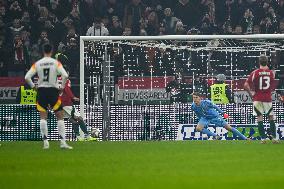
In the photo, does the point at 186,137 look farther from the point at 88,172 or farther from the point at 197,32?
the point at 88,172

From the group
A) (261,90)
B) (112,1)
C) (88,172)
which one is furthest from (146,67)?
(88,172)

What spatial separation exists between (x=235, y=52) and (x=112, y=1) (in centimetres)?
814

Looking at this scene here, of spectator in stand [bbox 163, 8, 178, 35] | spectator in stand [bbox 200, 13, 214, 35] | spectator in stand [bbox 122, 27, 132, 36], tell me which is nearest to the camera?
spectator in stand [bbox 122, 27, 132, 36]

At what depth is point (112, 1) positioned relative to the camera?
108 ft

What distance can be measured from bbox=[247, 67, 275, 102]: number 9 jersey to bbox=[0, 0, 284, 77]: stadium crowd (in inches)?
315

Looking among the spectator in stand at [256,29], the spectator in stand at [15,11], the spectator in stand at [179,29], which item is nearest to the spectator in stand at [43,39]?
the spectator in stand at [15,11]

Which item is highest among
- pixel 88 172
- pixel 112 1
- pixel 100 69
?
pixel 112 1

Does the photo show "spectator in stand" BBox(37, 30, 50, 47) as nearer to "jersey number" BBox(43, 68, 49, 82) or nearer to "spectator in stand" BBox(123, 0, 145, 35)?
"spectator in stand" BBox(123, 0, 145, 35)

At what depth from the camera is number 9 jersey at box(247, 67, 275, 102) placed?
72.7 ft

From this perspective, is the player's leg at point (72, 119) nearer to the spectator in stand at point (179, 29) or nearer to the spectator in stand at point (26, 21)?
the spectator in stand at point (179, 29)

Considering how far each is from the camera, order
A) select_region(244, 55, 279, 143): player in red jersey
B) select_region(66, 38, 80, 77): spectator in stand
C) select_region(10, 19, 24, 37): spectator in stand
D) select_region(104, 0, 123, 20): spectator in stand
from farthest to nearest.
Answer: select_region(104, 0, 123, 20): spectator in stand, select_region(10, 19, 24, 37): spectator in stand, select_region(66, 38, 80, 77): spectator in stand, select_region(244, 55, 279, 143): player in red jersey

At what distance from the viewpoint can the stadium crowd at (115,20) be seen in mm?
30781

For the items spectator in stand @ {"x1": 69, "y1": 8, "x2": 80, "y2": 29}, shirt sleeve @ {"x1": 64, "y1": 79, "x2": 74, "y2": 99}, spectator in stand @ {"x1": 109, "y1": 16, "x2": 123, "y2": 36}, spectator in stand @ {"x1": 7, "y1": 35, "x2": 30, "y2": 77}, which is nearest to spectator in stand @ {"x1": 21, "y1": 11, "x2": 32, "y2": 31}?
spectator in stand @ {"x1": 7, "y1": 35, "x2": 30, "y2": 77}

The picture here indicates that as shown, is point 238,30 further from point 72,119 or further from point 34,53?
point 72,119
